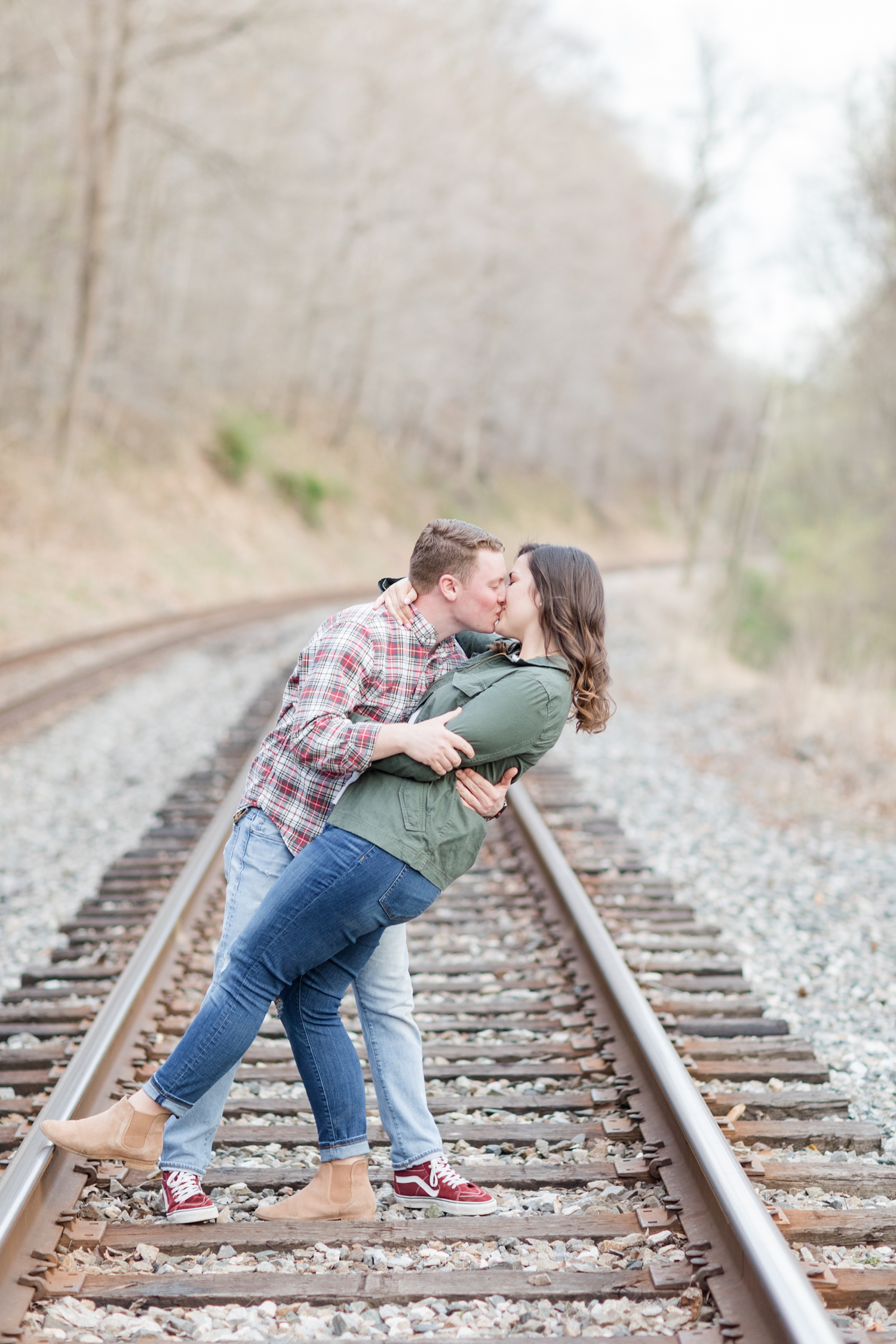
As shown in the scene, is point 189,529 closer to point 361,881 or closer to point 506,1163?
point 506,1163

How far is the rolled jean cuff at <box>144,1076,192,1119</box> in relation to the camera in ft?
9.66

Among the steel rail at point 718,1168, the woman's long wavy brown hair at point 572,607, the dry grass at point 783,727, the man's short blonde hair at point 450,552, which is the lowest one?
the steel rail at point 718,1168

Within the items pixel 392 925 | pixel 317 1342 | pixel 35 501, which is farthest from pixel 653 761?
pixel 35 501

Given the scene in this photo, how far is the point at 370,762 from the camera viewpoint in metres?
2.76

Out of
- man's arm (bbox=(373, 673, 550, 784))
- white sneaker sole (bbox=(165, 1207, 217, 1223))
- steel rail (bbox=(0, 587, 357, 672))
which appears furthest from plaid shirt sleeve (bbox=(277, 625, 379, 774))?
steel rail (bbox=(0, 587, 357, 672))

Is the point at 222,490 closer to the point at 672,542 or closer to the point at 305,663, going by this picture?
the point at 305,663

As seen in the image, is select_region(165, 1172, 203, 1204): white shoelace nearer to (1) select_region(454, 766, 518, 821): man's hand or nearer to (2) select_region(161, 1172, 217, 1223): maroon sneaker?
(2) select_region(161, 1172, 217, 1223): maroon sneaker

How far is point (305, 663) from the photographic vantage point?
2867 mm

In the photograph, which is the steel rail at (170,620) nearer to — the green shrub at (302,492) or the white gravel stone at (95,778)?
the white gravel stone at (95,778)

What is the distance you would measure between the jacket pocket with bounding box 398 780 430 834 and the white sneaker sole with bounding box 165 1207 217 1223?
1.12 metres

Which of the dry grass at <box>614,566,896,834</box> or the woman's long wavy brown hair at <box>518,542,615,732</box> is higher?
the dry grass at <box>614,566,896,834</box>

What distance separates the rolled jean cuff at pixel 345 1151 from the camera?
9.84 ft

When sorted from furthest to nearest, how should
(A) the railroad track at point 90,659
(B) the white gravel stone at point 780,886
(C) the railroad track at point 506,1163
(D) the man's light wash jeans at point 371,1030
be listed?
(A) the railroad track at point 90,659 < (B) the white gravel stone at point 780,886 < (D) the man's light wash jeans at point 371,1030 < (C) the railroad track at point 506,1163

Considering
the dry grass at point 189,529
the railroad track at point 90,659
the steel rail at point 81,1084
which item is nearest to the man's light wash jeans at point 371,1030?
the steel rail at point 81,1084
